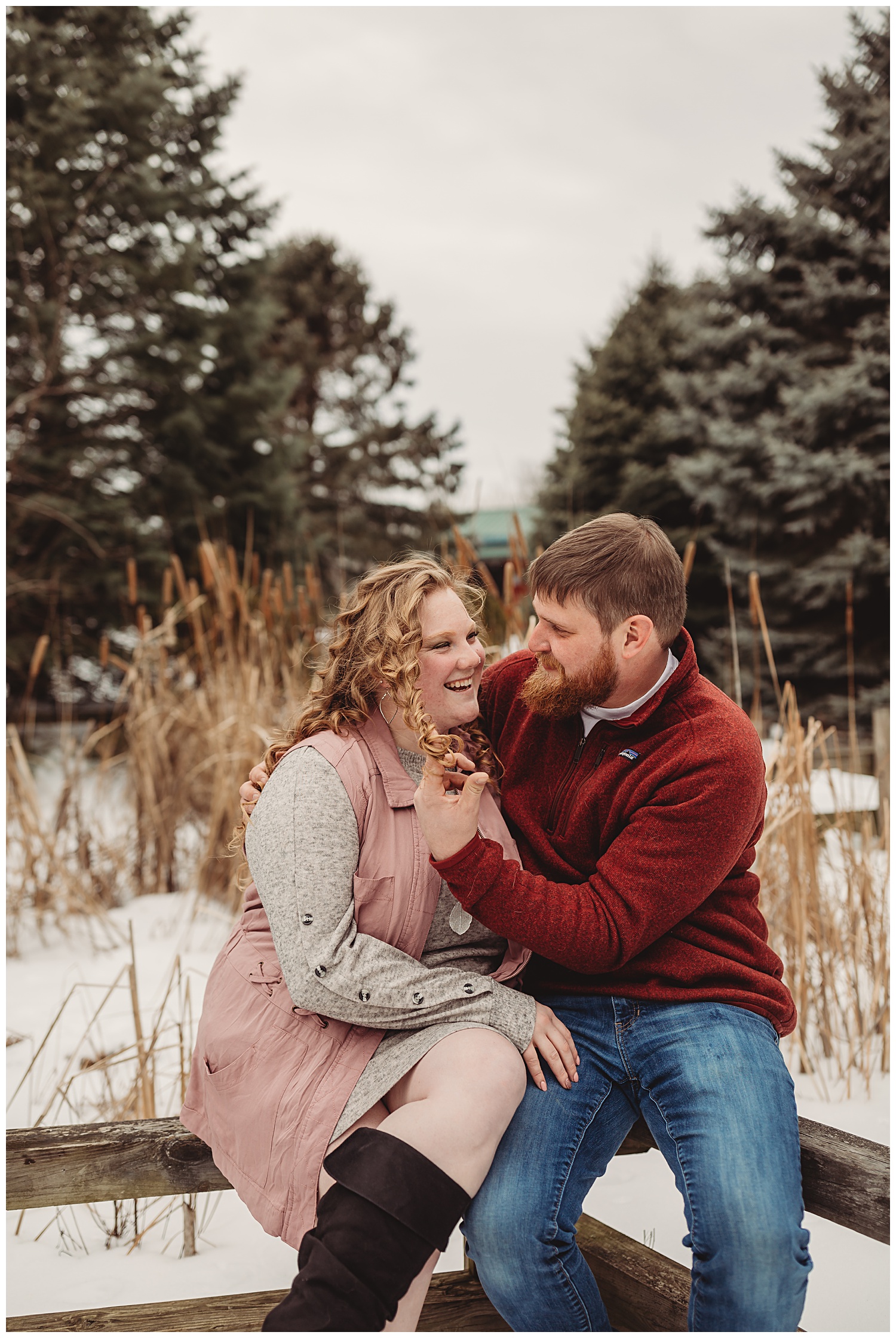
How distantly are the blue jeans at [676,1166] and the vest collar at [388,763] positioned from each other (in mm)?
495

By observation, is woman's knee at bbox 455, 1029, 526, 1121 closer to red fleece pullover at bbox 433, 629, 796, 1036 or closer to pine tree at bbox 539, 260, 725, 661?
red fleece pullover at bbox 433, 629, 796, 1036

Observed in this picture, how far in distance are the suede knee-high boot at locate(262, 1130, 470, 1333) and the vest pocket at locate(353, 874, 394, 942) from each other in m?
0.30

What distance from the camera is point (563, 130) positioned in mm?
4949

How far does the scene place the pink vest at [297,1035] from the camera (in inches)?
54.9

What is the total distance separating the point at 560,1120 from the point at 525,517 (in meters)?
11.9

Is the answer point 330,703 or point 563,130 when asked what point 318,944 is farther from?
point 563,130

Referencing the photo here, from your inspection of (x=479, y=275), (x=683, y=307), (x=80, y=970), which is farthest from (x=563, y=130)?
(x=479, y=275)

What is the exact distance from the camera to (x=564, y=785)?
171cm

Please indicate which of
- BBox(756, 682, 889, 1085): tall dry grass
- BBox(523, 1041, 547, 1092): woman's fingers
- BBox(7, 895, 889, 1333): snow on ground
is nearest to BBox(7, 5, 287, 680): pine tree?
BBox(7, 895, 889, 1333): snow on ground

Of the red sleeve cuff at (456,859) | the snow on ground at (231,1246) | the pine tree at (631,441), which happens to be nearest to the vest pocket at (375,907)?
the red sleeve cuff at (456,859)

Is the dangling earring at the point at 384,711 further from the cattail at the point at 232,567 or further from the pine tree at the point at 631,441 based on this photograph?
the pine tree at the point at 631,441

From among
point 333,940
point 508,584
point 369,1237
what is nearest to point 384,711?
point 333,940

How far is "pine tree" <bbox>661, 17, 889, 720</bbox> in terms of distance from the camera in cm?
818

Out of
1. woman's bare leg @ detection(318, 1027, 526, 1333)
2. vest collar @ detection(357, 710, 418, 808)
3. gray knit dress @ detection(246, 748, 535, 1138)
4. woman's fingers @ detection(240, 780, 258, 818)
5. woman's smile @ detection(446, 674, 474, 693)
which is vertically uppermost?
woman's smile @ detection(446, 674, 474, 693)
